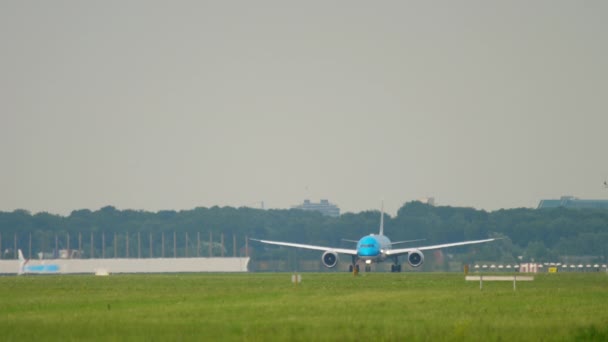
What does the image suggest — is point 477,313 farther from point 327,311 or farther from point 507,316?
point 327,311

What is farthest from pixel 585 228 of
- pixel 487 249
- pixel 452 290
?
pixel 452 290

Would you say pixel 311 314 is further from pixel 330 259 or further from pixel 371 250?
pixel 330 259

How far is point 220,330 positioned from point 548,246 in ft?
488

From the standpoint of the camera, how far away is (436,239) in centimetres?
17975

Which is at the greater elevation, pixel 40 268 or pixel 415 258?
pixel 40 268

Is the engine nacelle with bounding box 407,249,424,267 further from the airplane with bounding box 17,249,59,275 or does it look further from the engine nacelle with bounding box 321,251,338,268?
the airplane with bounding box 17,249,59,275

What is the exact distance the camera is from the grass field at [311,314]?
36062mm

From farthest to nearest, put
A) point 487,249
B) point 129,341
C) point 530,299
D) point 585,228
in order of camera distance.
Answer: point 585,228 < point 487,249 < point 530,299 < point 129,341

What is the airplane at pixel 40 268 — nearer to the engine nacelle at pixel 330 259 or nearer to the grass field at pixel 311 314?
the engine nacelle at pixel 330 259

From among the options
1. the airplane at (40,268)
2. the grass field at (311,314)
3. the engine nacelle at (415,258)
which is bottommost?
the grass field at (311,314)

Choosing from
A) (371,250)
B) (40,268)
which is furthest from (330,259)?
(40,268)

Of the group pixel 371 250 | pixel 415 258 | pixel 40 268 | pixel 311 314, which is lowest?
pixel 311 314

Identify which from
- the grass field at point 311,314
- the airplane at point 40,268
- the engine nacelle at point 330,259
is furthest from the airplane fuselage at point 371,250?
the grass field at point 311,314

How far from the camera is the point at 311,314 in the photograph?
43.5 m
